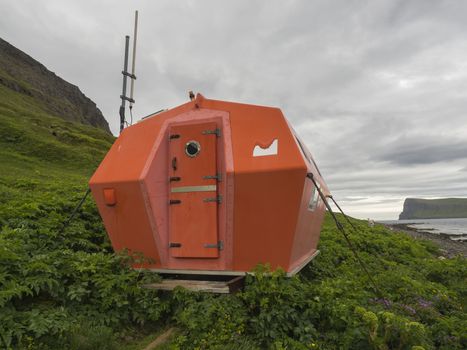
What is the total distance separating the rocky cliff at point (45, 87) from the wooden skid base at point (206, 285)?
75706 millimetres

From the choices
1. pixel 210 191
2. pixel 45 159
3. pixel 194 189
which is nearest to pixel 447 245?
pixel 210 191

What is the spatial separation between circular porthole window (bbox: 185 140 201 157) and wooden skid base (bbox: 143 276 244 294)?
7.74ft

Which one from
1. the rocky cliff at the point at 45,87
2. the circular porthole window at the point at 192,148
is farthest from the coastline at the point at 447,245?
the rocky cliff at the point at 45,87

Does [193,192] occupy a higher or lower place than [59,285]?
higher

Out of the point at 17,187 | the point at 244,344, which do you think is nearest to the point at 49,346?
the point at 244,344

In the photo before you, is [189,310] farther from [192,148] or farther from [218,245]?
[192,148]

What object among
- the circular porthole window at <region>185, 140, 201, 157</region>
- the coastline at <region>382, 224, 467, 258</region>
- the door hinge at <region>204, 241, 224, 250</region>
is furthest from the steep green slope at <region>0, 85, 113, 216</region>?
the coastline at <region>382, 224, 467, 258</region>

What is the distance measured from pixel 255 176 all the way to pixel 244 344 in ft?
8.42

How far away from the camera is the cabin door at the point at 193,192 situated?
627 cm

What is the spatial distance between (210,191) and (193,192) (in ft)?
1.19

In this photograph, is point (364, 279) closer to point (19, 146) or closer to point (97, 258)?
point (97, 258)

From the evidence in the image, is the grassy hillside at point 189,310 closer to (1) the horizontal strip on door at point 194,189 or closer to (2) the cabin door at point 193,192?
(2) the cabin door at point 193,192

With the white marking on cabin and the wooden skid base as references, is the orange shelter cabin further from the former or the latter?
the wooden skid base

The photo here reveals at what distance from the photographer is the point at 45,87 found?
93562 millimetres
